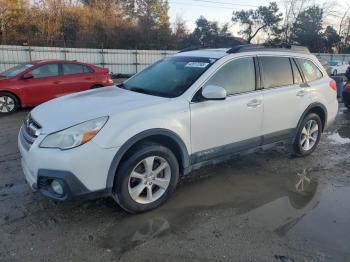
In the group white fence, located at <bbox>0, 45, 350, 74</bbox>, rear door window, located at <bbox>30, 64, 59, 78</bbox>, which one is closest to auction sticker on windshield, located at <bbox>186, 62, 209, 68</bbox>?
rear door window, located at <bbox>30, 64, 59, 78</bbox>

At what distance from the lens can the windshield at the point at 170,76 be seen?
13.0 ft

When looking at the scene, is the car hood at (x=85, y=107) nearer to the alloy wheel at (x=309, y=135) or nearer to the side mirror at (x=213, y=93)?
the side mirror at (x=213, y=93)

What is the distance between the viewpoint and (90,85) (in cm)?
1000

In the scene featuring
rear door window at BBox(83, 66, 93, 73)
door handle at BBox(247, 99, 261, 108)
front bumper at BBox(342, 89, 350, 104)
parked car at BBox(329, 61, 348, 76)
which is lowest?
parked car at BBox(329, 61, 348, 76)

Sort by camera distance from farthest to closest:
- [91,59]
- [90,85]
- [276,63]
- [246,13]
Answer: [246,13], [91,59], [90,85], [276,63]

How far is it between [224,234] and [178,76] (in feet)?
6.73

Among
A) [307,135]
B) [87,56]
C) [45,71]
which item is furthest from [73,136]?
[87,56]

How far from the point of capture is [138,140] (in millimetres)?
3373

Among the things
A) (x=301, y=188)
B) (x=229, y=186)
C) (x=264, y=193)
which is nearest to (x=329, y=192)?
(x=301, y=188)

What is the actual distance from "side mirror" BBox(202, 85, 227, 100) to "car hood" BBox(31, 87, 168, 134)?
477 mm

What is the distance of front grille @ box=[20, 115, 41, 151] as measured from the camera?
333 cm

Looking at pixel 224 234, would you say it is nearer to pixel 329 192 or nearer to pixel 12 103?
pixel 329 192

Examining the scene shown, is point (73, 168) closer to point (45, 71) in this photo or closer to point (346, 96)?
point (45, 71)

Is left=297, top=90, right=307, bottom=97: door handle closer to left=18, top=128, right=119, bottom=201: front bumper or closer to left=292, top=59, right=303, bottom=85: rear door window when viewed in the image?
left=292, top=59, right=303, bottom=85: rear door window
